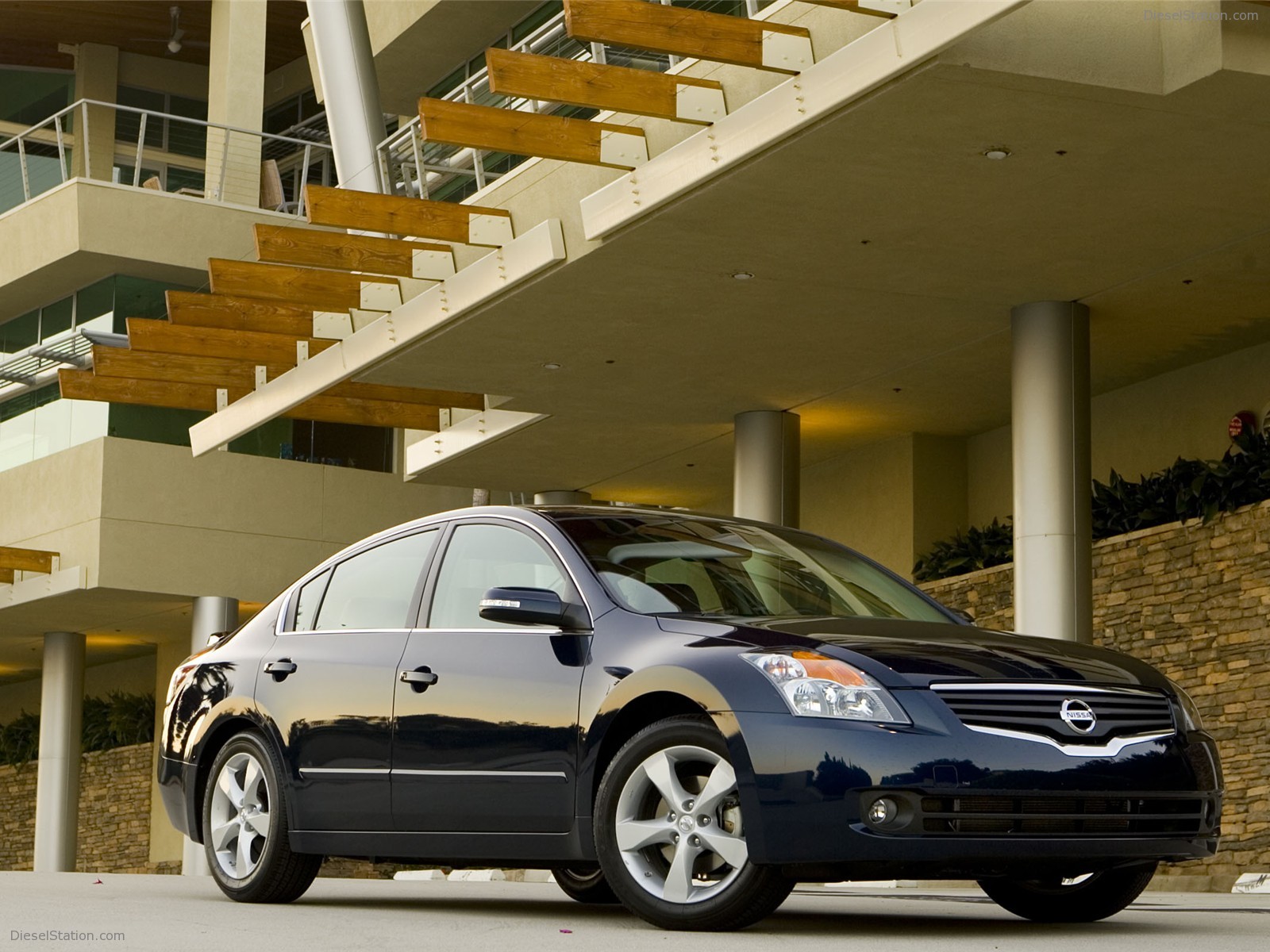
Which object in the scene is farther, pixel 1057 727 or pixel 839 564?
pixel 839 564

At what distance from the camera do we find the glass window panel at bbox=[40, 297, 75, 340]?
28.9m

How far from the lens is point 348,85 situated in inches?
827

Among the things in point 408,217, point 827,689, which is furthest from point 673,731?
point 408,217

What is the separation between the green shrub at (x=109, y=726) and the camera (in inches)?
1291

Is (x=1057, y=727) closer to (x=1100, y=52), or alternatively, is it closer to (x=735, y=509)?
(x=1100, y=52)

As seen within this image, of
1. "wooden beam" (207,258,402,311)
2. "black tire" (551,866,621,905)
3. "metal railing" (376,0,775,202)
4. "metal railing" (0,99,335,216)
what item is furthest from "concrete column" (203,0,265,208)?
"black tire" (551,866,621,905)

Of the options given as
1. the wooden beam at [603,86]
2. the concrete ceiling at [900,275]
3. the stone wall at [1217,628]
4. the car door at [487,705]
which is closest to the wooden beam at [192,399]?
the concrete ceiling at [900,275]

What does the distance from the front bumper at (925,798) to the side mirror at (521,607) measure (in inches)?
40.2

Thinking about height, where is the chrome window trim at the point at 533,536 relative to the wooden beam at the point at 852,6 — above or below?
below

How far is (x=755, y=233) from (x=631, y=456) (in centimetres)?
835

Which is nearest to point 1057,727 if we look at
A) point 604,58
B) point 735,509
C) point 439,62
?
point 604,58

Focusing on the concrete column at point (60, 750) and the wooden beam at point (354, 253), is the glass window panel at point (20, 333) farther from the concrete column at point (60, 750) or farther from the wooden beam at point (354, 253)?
the wooden beam at point (354, 253)

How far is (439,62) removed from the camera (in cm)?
2569

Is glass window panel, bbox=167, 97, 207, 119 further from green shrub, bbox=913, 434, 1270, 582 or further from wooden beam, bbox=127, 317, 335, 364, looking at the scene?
green shrub, bbox=913, 434, 1270, 582
